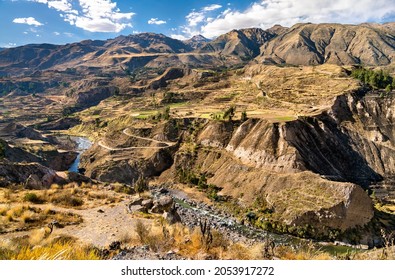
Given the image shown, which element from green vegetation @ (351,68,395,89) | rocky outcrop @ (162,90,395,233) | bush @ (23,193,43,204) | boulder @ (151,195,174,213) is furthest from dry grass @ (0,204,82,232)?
green vegetation @ (351,68,395,89)

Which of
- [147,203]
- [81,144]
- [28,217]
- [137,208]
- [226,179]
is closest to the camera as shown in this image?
[28,217]

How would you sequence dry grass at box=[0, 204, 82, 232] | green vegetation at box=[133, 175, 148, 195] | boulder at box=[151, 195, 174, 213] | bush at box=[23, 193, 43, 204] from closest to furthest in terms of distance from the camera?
dry grass at box=[0, 204, 82, 232] → bush at box=[23, 193, 43, 204] → boulder at box=[151, 195, 174, 213] → green vegetation at box=[133, 175, 148, 195]

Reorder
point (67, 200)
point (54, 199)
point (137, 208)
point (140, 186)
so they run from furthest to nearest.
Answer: point (140, 186), point (137, 208), point (67, 200), point (54, 199)

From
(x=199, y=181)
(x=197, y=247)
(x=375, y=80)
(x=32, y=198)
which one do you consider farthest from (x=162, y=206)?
(x=375, y=80)

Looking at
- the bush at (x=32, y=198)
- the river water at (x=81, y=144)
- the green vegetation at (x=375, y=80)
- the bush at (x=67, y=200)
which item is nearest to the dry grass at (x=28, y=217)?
the bush at (x=32, y=198)

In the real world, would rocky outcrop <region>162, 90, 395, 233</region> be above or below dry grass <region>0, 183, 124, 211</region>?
below

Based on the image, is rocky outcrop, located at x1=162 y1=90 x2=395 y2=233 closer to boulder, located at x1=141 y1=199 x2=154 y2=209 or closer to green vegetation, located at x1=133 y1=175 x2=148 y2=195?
green vegetation, located at x1=133 y1=175 x2=148 y2=195

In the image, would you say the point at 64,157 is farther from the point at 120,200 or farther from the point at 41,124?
the point at 120,200

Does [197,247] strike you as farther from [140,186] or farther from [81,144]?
[81,144]

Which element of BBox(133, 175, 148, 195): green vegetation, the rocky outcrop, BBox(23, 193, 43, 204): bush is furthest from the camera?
the rocky outcrop

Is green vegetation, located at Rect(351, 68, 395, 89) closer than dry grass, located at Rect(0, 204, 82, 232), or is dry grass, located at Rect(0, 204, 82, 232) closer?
dry grass, located at Rect(0, 204, 82, 232)
